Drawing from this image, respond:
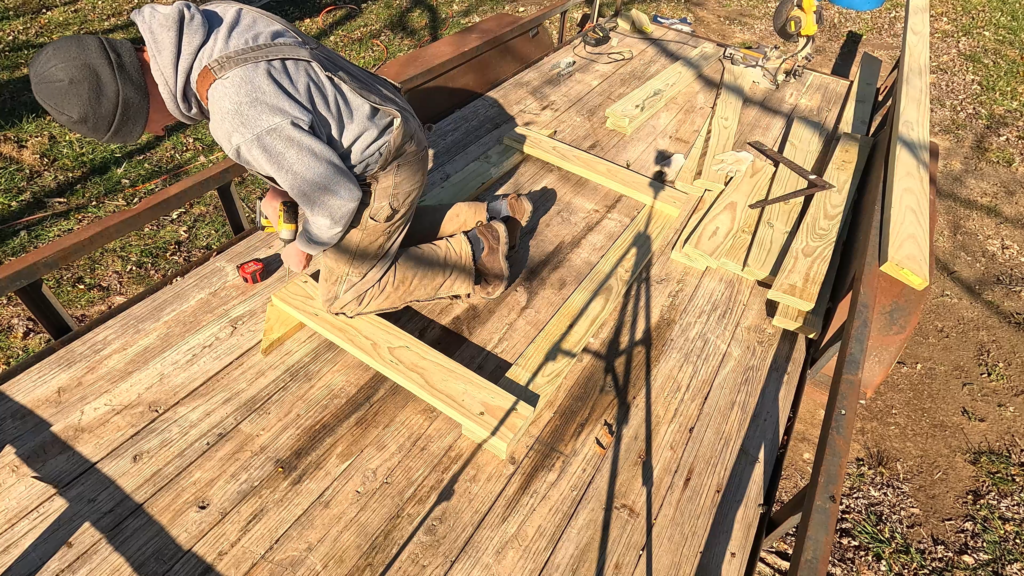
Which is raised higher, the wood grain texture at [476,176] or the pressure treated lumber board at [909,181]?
the pressure treated lumber board at [909,181]

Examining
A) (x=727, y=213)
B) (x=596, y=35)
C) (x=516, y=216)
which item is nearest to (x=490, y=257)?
(x=516, y=216)

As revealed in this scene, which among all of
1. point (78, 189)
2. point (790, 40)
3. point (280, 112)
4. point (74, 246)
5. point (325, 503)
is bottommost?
point (78, 189)

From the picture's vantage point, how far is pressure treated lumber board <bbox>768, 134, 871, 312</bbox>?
10.0ft

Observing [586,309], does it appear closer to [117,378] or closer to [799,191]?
[799,191]

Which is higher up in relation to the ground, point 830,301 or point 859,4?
point 859,4

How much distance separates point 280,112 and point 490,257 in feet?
4.72

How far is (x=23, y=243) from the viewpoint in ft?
14.5

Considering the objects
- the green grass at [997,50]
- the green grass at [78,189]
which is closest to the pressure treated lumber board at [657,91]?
the green grass at [78,189]

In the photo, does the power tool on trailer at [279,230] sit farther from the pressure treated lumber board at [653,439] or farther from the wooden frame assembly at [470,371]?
the pressure treated lumber board at [653,439]

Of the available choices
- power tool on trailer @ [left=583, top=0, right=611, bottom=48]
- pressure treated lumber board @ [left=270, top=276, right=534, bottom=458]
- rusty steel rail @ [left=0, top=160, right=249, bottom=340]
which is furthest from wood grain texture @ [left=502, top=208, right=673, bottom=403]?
power tool on trailer @ [left=583, top=0, right=611, bottom=48]

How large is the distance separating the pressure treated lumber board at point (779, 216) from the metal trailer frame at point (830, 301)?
0.41m

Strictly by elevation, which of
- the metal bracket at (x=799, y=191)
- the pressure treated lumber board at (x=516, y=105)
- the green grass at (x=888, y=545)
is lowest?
the green grass at (x=888, y=545)

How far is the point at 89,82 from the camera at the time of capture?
1819mm

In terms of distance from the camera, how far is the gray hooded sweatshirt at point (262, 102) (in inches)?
76.2
